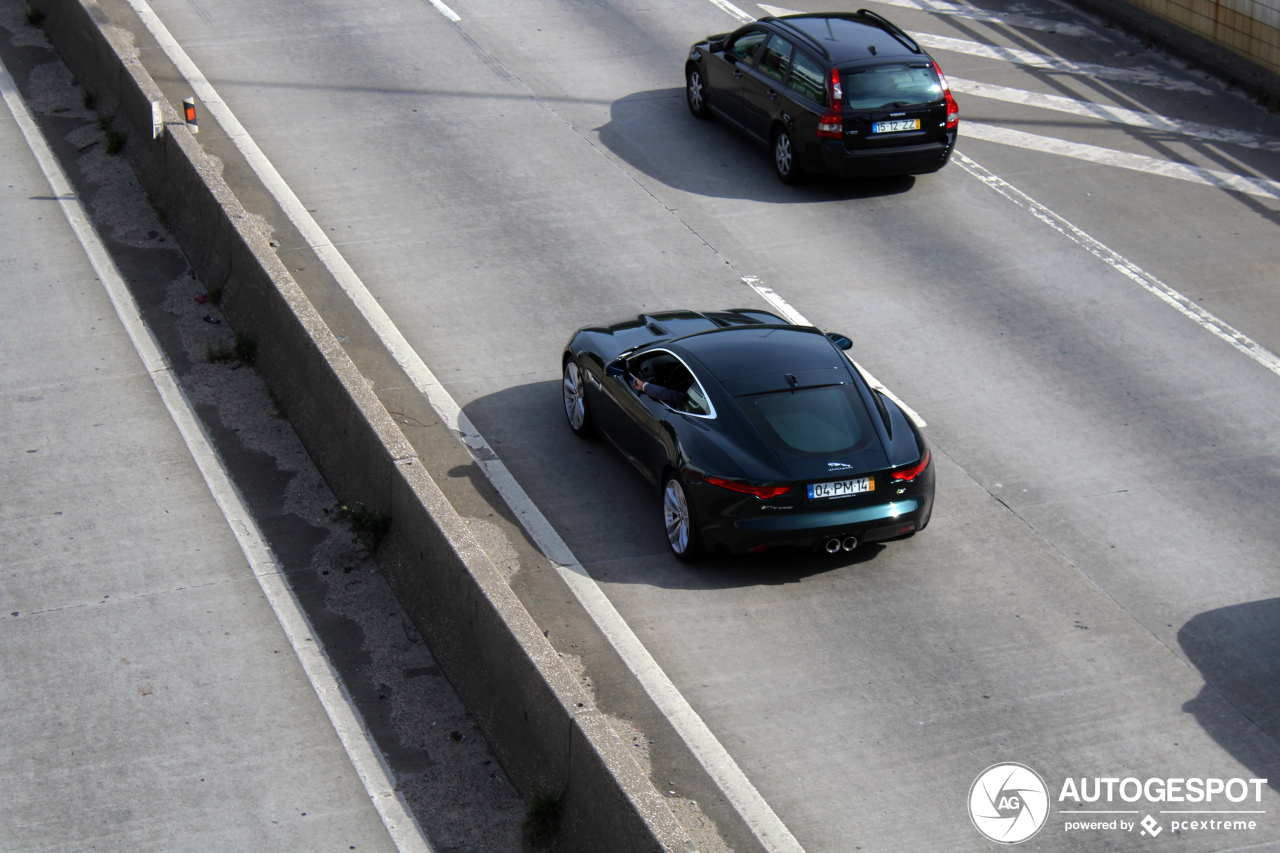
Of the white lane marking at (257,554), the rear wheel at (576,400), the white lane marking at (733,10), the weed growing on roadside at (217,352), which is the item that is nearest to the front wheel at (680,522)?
the rear wheel at (576,400)

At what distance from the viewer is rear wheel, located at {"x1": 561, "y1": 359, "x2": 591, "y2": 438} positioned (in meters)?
11.3

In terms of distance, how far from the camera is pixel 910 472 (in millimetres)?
9625

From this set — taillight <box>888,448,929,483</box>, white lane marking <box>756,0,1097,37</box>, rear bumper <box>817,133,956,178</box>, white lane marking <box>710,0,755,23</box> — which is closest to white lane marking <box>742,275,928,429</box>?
taillight <box>888,448,929,483</box>

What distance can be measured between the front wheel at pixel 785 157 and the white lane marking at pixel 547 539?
5.45 meters

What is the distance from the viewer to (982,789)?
305 inches

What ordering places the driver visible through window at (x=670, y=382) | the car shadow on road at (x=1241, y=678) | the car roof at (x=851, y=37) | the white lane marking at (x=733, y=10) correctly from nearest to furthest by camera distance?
1. the car shadow on road at (x=1241, y=678)
2. the driver visible through window at (x=670, y=382)
3. the car roof at (x=851, y=37)
4. the white lane marking at (x=733, y=10)

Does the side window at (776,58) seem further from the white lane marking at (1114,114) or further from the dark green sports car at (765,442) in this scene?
the dark green sports car at (765,442)

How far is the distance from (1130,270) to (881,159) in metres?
3.14

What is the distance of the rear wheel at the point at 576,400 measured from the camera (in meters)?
11.3

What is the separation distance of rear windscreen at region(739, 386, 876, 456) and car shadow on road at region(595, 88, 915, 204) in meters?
6.78

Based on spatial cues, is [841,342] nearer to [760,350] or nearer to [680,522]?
[760,350]

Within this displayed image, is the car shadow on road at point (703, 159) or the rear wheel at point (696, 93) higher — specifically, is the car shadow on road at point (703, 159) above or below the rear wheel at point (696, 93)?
below

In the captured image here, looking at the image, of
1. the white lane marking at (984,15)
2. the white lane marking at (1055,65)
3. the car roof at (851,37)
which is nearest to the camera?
the car roof at (851,37)

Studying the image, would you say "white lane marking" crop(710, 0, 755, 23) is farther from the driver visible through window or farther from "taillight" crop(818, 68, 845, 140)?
the driver visible through window
